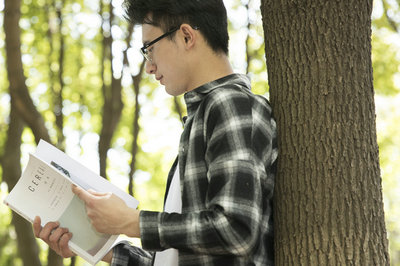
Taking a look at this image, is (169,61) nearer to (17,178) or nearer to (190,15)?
(190,15)

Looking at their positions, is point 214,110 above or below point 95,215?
above

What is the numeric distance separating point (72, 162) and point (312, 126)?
3.17 ft

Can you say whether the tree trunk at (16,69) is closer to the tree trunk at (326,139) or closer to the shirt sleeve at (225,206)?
the tree trunk at (326,139)

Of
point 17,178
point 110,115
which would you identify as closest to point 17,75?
point 17,178

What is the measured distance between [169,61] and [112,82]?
5852 millimetres

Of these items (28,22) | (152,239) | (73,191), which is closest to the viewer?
(152,239)

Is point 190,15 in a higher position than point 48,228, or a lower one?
higher

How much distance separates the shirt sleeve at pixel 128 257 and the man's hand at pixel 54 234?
0.84 ft

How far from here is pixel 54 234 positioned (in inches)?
93.8

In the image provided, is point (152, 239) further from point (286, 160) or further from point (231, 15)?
point (231, 15)

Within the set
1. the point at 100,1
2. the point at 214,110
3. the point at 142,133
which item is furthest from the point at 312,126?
the point at 142,133

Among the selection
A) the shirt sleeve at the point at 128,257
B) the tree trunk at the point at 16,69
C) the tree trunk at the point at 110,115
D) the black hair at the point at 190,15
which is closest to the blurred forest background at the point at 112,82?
the tree trunk at the point at 110,115

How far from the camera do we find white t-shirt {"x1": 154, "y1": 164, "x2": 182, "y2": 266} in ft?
7.57

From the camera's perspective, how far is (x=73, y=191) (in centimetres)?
219
